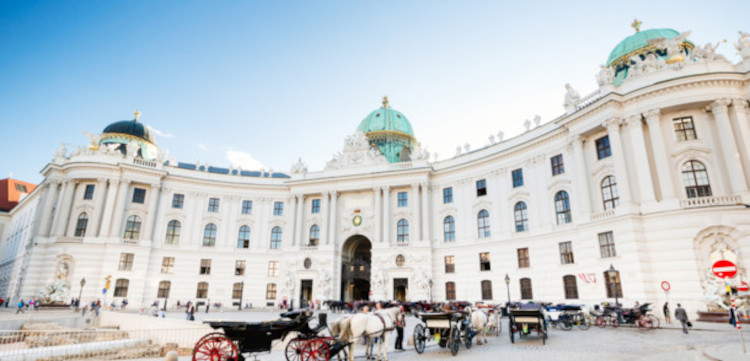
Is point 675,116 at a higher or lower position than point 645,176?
higher

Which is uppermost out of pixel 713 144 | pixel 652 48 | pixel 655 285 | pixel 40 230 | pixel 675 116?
pixel 652 48

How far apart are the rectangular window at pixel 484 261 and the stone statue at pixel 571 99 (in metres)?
13.7

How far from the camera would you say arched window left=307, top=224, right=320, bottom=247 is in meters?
43.7

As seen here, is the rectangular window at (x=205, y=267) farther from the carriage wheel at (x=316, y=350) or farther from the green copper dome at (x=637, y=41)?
the green copper dome at (x=637, y=41)

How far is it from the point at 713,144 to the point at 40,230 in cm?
5593

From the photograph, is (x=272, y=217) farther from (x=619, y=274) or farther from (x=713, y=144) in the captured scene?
(x=713, y=144)

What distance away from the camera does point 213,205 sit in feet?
147

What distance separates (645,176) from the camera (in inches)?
984

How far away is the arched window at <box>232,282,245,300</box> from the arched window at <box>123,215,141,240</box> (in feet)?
35.8

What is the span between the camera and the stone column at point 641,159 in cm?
2470

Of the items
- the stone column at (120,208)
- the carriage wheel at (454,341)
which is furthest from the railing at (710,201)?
the stone column at (120,208)

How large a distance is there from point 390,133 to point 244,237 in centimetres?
2168

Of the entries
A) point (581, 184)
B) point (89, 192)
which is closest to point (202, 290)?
point (89, 192)

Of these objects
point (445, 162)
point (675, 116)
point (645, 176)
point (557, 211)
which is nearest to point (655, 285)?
point (645, 176)
